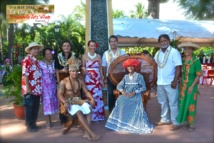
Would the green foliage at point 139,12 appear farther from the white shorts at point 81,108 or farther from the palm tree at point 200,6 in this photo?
the palm tree at point 200,6

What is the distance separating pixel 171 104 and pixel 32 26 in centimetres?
1986

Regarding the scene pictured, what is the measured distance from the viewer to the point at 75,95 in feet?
15.1

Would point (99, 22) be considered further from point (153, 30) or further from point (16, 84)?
point (153, 30)

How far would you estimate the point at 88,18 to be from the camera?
6.37m

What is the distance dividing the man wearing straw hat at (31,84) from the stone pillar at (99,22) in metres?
1.82

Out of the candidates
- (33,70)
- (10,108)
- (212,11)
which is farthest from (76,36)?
(212,11)

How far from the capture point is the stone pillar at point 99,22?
20.7 feet

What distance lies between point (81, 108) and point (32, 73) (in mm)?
1121

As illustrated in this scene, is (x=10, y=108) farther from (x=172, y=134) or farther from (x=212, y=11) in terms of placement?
(x=212, y=11)

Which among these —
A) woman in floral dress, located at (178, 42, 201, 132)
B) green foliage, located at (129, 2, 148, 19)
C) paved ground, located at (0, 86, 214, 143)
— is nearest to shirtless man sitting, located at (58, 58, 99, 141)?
paved ground, located at (0, 86, 214, 143)

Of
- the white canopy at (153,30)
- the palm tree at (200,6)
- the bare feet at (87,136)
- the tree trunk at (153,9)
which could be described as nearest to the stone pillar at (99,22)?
Result: the bare feet at (87,136)

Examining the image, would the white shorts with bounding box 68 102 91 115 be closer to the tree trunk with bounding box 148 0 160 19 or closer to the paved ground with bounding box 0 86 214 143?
the paved ground with bounding box 0 86 214 143

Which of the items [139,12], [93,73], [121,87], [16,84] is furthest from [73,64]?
[139,12]

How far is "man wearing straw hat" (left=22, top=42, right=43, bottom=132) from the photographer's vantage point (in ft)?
15.0
